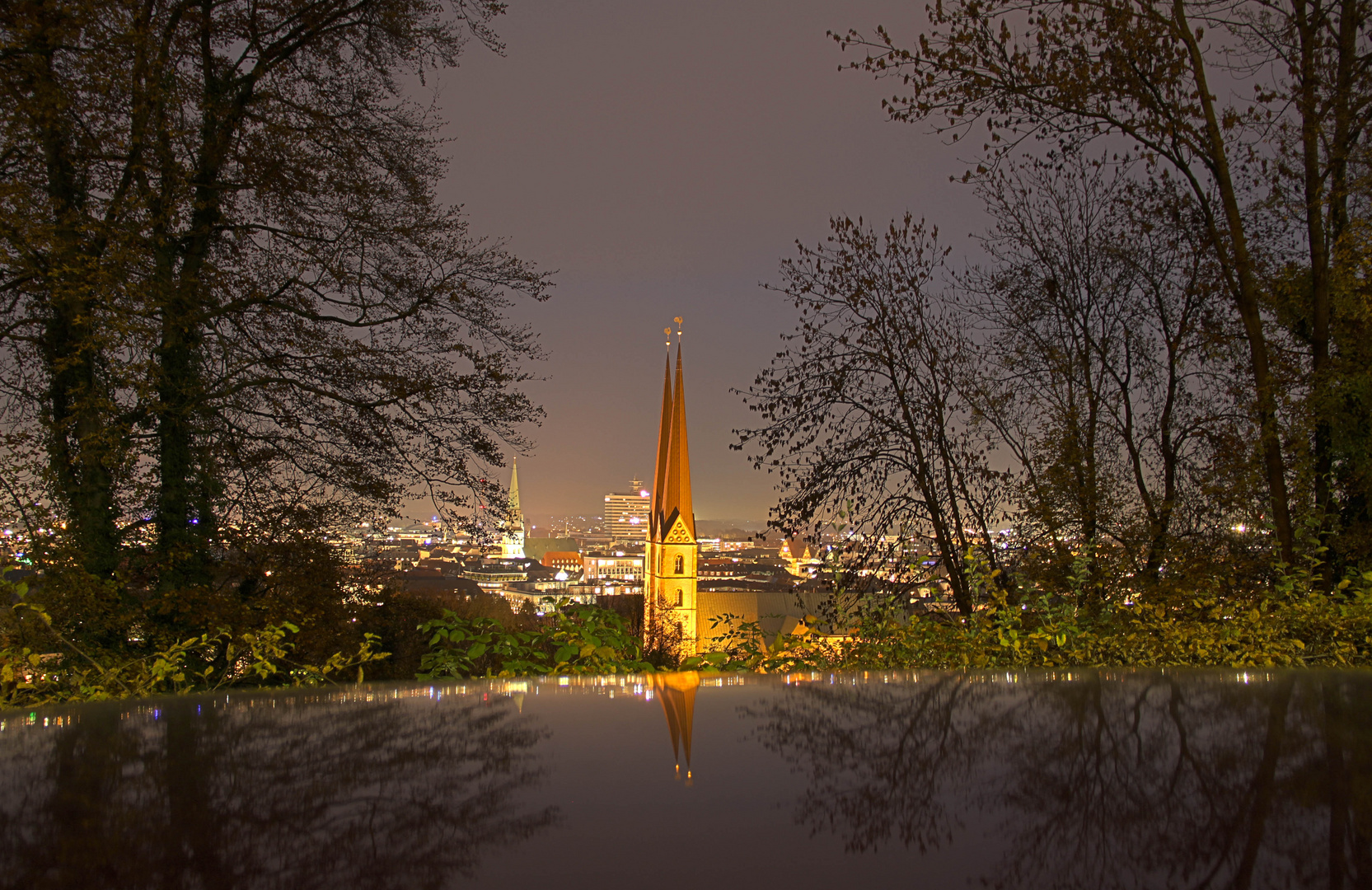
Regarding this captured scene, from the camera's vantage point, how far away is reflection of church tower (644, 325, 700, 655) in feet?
118

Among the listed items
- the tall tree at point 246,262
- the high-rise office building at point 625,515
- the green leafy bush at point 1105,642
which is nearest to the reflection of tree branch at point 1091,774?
the green leafy bush at point 1105,642

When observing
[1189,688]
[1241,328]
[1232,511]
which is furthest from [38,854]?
[1241,328]

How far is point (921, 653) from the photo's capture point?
421 centimetres

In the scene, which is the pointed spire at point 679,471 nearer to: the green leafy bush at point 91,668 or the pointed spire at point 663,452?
the pointed spire at point 663,452

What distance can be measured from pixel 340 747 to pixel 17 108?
5.98m

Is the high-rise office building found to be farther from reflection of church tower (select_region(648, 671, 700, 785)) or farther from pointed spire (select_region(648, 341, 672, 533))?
reflection of church tower (select_region(648, 671, 700, 785))

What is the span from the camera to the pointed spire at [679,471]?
112 feet

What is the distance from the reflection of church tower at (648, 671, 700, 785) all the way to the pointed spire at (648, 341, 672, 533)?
1083 inches

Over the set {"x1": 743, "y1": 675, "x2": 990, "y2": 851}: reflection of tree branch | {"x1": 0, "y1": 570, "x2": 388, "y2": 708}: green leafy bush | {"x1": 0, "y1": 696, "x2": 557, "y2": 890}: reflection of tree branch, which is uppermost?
{"x1": 0, "y1": 696, "x2": 557, "y2": 890}: reflection of tree branch

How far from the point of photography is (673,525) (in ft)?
130

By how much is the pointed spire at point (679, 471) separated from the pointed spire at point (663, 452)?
0.89ft

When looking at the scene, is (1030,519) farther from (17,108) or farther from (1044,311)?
(17,108)

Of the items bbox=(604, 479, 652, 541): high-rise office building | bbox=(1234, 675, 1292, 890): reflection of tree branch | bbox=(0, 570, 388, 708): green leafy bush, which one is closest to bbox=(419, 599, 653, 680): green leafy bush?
bbox=(0, 570, 388, 708): green leafy bush

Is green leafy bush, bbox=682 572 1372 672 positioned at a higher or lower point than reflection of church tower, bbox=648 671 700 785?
lower
